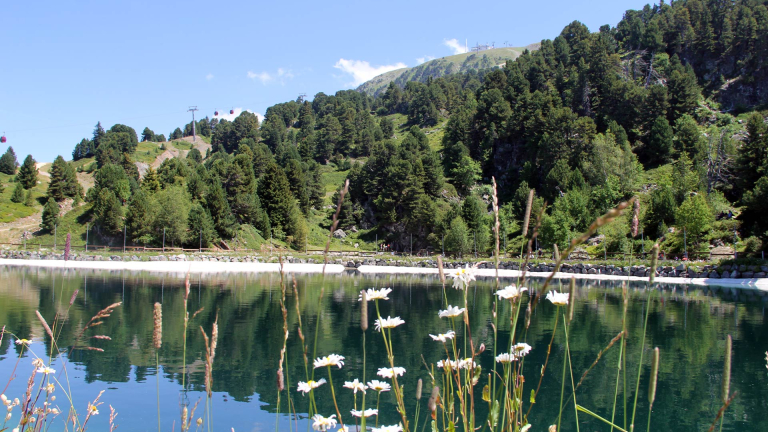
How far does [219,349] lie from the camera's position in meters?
12.1

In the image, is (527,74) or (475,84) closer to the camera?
(527,74)

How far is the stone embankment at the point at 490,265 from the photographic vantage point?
30283 millimetres

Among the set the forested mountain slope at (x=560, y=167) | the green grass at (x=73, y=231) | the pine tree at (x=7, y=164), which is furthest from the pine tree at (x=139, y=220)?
the pine tree at (x=7, y=164)

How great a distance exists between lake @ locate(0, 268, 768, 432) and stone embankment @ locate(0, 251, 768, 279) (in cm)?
994

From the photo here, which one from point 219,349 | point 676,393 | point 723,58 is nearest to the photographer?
point 676,393

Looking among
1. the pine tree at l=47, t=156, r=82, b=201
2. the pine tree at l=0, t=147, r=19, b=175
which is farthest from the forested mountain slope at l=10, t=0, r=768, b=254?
the pine tree at l=0, t=147, r=19, b=175

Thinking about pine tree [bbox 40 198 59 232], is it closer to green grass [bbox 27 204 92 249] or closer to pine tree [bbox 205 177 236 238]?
green grass [bbox 27 204 92 249]

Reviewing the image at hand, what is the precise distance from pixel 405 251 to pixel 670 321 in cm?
4103

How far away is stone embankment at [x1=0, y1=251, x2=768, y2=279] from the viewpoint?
99.4 feet

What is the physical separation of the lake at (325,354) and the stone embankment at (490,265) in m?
9.94

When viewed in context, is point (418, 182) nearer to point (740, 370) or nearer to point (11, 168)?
point (740, 370)

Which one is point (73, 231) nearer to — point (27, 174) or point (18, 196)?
point (18, 196)

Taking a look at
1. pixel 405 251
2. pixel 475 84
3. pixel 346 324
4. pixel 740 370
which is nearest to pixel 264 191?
pixel 405 251

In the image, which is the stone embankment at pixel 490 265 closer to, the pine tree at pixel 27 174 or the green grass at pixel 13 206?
the green grass at pixel 13 206
